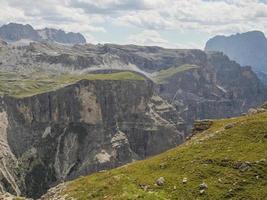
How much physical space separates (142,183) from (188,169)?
16.6 ft

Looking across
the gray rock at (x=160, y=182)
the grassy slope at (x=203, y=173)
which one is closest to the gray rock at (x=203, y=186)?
the grassy slope at (x=203, y=173)

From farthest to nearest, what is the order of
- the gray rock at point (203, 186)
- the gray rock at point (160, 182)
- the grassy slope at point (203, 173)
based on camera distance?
1. the gray rock at point (160, 182)
2. the gray rock at point (203, 186)
3. the grassy slope at point (203, 173)

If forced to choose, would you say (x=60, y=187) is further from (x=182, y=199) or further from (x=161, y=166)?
(x=182, y=199)

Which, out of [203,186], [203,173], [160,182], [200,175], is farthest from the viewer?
[203,173]

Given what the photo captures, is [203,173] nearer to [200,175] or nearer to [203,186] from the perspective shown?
[200,175]

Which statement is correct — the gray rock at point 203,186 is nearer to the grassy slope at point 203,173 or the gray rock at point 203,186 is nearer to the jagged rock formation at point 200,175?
the jagged rock formation at point 200,175

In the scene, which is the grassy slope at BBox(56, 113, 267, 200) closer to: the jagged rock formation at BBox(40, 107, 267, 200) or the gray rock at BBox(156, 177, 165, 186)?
the jagged rock formation at BBox(40, 107, 267, 200)

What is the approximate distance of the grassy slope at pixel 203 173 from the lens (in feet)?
169

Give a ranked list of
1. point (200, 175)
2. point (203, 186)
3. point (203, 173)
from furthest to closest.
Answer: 1. point (203, 173)
2. point (200, 175)
3. point (203, 186)

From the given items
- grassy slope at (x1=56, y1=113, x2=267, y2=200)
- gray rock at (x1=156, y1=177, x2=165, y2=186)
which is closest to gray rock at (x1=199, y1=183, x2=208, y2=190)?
grassy slope at (x1=56, y1=113, x2=267, y2=200)

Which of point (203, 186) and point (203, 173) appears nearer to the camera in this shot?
point (203, 186)

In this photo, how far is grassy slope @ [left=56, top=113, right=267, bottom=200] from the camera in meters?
51.4

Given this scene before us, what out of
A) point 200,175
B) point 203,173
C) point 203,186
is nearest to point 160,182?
point 200,175

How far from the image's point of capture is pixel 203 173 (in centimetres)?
5469
